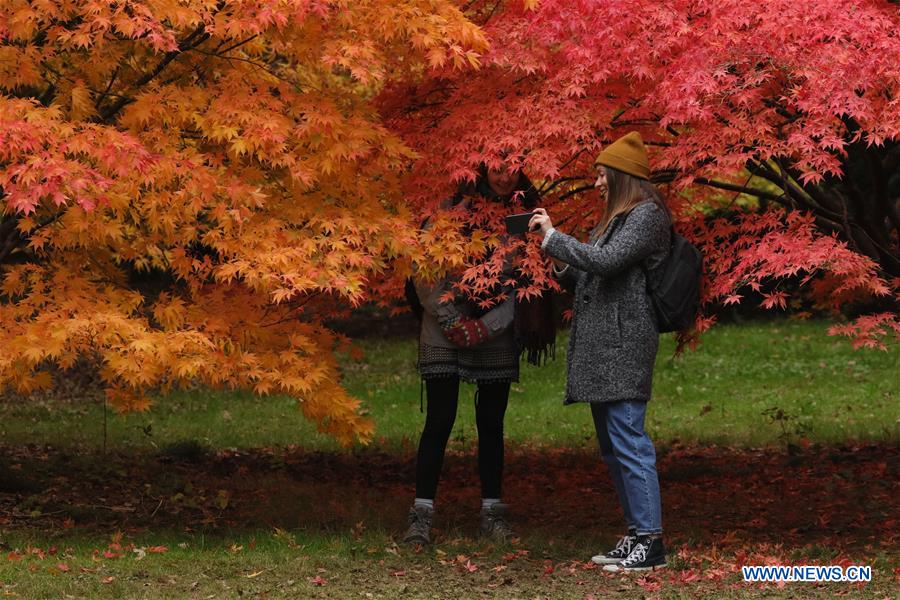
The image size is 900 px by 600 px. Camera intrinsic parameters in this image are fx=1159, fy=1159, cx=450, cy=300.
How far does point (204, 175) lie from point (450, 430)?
1607 mm

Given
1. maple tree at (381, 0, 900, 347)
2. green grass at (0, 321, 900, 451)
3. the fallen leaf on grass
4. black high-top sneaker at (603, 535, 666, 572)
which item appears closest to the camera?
the fallen leaf on grass

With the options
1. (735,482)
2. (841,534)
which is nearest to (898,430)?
(735,482)

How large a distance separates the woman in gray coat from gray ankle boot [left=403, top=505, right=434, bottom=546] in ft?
3.08

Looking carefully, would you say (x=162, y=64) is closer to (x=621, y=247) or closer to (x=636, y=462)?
(x=621, y=247)

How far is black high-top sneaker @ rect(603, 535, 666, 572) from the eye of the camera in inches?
191

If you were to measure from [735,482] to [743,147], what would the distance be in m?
3.10

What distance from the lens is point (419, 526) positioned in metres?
5.43

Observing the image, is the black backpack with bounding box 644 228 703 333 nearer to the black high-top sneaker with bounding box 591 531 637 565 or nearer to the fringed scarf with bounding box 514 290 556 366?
the fringed scarf with bounding box 514 290 556 366

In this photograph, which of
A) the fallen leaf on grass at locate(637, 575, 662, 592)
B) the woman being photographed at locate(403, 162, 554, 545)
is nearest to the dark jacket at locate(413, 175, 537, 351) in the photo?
the woman being photographed at locate(403, 162, 554, 545)

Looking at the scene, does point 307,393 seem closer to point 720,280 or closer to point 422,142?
point 422,142

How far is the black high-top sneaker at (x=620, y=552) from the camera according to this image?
16.3 ft

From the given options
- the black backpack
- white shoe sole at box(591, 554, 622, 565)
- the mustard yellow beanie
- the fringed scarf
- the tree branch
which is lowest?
white shoe sole at box(591, 554, 622, 565)

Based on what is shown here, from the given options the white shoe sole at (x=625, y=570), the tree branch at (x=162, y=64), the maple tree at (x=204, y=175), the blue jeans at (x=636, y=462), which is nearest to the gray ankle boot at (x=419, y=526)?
the maple tree at (x=204, y=175)

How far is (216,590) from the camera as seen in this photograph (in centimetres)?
472
